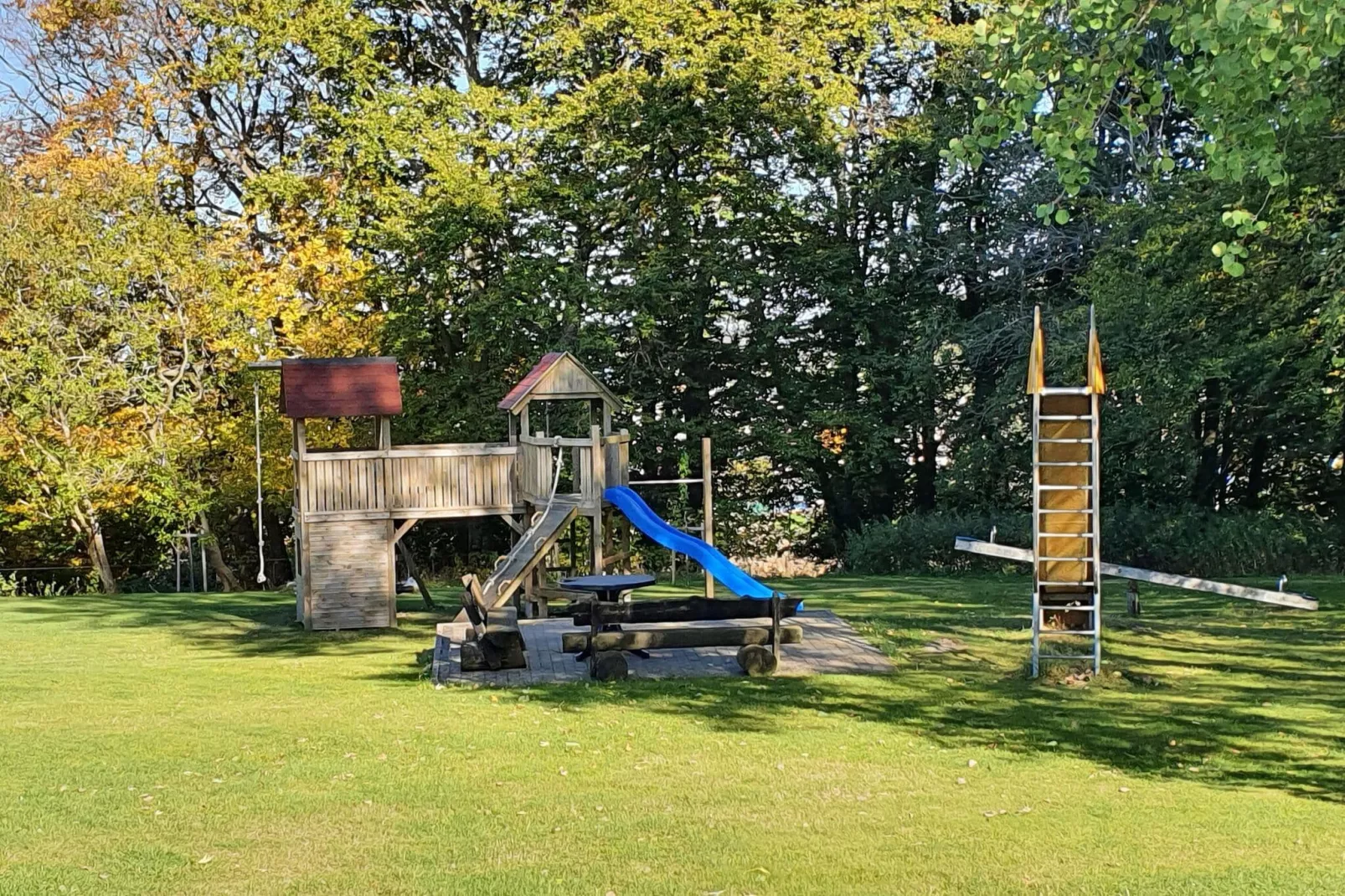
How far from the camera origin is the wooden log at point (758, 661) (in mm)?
13336

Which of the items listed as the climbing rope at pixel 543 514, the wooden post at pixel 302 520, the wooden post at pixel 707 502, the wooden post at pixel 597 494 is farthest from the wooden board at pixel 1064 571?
the wooden post at pixel 302 520

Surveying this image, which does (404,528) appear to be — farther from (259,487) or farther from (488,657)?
(488,657)

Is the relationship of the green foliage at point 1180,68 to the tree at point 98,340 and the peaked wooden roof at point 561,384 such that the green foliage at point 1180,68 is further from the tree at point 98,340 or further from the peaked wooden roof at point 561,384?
the tree at point 98,340

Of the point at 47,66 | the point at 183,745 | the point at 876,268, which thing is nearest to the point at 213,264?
the point at 47,66

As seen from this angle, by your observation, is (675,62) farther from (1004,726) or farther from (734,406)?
(1004,726)

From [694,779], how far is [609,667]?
4367 mm

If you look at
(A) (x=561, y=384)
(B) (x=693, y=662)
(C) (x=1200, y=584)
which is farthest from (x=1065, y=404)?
(A) (x=561, y=384)

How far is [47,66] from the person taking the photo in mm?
32250

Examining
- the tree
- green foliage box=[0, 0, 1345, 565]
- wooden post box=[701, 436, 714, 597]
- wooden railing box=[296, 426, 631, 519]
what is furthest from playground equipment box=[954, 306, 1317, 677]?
the tree

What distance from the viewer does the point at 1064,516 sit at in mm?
13055

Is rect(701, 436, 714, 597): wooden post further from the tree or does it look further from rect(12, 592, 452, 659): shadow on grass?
the tree

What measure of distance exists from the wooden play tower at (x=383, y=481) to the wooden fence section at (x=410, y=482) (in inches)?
0.5

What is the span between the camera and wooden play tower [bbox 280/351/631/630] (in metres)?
19.9

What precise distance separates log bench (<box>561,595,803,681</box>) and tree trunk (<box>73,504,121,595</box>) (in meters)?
19.3
